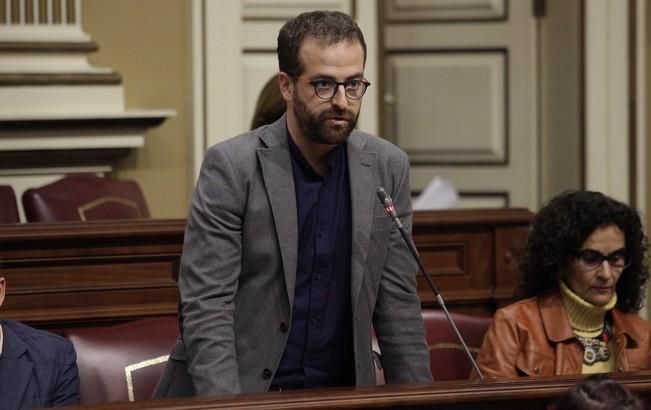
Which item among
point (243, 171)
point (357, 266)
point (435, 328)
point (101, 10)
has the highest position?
point (101, 10)

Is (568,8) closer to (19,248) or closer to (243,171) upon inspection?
(19,248)

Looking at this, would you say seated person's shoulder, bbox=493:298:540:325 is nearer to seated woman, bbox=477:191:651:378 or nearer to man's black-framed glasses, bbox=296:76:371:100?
seated woman, bbox=477:191:651:378

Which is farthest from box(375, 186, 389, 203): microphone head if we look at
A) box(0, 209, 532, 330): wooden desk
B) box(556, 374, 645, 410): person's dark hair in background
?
box(0, 209, 532, 330): wooden desk

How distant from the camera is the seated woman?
342 centimetres

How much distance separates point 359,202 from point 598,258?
1073 mm

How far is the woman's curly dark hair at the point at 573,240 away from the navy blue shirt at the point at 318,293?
1.03 metres

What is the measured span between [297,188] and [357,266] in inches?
7.7

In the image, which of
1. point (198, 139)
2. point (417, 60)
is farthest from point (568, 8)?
point (198, 139)

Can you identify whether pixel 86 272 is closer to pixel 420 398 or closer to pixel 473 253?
pixel 473 253

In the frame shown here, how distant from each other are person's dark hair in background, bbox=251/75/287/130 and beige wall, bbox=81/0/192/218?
194 centimetres

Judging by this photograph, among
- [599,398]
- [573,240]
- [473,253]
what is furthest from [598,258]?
[599,398]

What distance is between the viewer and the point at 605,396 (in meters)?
1.91

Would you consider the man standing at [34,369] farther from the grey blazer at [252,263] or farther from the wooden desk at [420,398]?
the wooden desk at [420,398]

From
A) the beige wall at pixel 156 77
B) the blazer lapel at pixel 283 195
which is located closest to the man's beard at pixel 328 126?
the blazer lapel at pixel 283 195
